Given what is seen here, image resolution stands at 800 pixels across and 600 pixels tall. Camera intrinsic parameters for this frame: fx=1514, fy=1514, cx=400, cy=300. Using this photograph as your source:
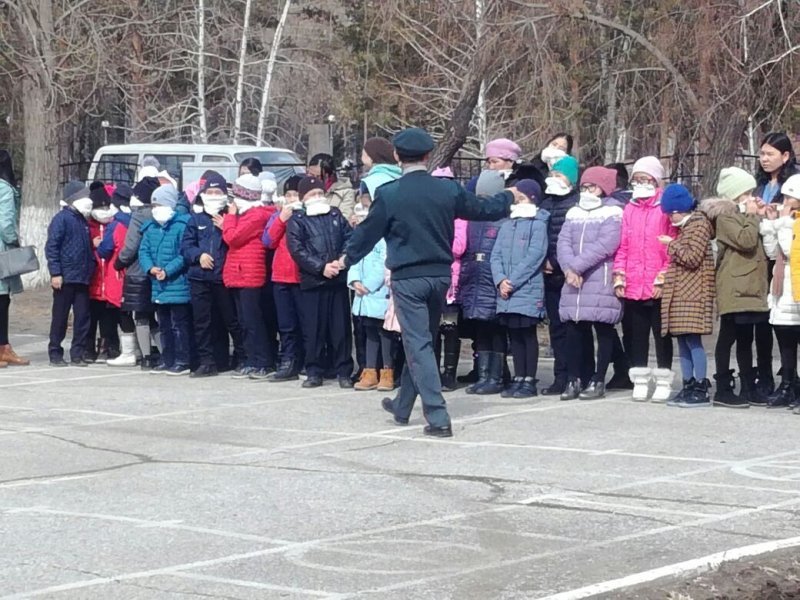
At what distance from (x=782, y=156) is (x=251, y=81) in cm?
2870

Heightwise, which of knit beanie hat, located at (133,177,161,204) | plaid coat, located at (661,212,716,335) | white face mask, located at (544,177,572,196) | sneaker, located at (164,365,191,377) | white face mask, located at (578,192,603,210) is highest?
knit beanie hat, located at (133,177,161,204)

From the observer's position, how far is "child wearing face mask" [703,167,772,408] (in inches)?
429

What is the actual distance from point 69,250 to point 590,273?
5451 mm

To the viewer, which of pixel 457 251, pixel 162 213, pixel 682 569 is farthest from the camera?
pixel 162 213

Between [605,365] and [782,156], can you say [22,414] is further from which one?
[782,156]

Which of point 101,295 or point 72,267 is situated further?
point 101,295

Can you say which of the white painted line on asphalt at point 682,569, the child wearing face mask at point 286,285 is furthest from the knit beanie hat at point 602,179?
the white painted line on asphalt at point 682,569

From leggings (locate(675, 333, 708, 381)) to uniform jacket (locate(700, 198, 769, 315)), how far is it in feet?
0.99

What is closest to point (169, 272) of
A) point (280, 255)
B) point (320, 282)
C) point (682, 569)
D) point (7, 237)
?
point (280, 255)

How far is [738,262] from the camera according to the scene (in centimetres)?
1097

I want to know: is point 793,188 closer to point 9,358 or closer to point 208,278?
point 208,278

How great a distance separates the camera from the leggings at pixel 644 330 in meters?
11.5

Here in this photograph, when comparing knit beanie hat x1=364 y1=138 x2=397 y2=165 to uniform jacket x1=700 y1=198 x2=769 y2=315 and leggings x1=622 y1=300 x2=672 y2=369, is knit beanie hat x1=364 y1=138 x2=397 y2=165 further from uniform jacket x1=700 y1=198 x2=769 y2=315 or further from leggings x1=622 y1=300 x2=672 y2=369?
uniform jacket x1=700 y1=198 x2=769 y2=315

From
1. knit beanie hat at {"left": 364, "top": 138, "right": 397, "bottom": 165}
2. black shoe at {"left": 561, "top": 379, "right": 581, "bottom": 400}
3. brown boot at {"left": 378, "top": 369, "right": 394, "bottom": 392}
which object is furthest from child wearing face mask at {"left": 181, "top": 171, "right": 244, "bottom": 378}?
black shoe at {"left": 561, "top": 379, "right": 581, "bottom": 400}
